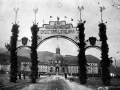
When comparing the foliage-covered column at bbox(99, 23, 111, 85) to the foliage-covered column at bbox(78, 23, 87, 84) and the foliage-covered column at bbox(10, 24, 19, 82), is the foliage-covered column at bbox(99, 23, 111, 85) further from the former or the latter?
the foliage-covered column at bbox(10, 24, 19, 82)

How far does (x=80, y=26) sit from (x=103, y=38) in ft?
13.3

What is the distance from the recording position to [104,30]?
78.1ft

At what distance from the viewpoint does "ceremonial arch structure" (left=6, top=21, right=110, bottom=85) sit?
23234mm

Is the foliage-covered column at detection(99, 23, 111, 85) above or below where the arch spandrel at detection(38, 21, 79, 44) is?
below

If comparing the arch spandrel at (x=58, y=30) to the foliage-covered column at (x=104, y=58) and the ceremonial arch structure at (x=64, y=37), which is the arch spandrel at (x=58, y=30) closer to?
the ceremonial arch structure at (x=64, y=37)

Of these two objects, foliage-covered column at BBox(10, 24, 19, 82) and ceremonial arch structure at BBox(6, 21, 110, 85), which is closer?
ceremonial arch structure at BBox(6, 21, 110, 85)

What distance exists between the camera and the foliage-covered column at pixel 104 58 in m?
22.5

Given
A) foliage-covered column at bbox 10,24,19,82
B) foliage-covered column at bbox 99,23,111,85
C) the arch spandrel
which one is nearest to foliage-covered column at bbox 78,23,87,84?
the arch spandrel

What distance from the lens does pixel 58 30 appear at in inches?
970

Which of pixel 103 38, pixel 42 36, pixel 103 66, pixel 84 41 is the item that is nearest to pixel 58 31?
pixel 42 36

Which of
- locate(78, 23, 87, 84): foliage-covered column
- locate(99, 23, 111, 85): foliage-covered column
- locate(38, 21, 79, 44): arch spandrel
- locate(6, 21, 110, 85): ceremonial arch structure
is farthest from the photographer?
locate(38, 21, 79, 44): arch spandrel

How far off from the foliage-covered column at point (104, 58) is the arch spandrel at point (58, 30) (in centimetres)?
397

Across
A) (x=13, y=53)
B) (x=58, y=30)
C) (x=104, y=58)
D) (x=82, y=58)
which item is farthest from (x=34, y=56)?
(x=104, y=58)

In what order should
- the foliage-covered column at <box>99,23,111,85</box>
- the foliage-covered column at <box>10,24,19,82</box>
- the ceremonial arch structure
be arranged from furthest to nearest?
1. the foliage-covered column at <box>10,24,19,82</box>
2. the ceremonial arch structure
3. the foliage-covered column at <box>99,23,111,85</box>
